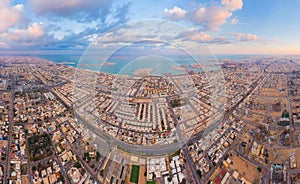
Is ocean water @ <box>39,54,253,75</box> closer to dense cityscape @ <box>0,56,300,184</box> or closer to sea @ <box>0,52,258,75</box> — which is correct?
sea @ <box>0,52,258,75</box>

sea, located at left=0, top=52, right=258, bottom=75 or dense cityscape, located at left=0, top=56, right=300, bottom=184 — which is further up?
sea, located at left=0, top=52, right=258, bottom=75

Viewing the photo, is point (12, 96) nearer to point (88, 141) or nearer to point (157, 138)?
point (88, 141)

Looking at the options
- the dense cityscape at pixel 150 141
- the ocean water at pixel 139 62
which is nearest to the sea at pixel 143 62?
the ocean water at pixel 139 62

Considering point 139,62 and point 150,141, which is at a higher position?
point 139,62

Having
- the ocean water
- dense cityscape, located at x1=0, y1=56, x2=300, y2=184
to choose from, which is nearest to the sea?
the ocean water

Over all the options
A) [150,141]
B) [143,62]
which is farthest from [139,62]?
[150,141]

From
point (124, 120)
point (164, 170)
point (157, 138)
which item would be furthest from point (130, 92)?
point (164, 170)

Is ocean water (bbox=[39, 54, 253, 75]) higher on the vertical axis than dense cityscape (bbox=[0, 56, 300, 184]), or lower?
higher

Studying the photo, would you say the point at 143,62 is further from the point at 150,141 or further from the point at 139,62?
the point at 150,141

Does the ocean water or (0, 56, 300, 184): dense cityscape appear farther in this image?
(0, 56, 300, 184): dense cityscape

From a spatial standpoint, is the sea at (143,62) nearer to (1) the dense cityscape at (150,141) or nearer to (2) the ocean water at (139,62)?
(2) the ocean water at (139,62)

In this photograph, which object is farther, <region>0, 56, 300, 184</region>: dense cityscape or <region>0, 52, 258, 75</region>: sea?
<region>0, 56, 300, 184</region>: dense cityscape
